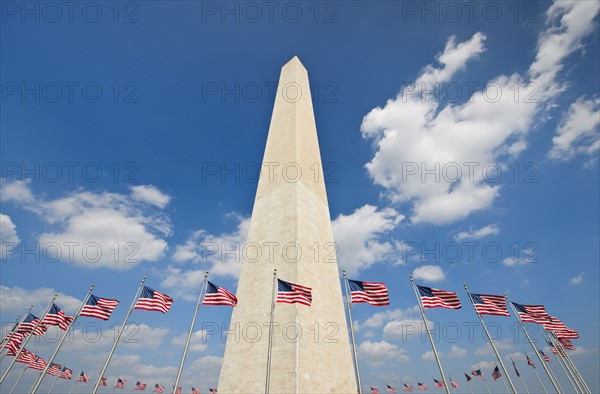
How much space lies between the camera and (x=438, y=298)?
1650cm

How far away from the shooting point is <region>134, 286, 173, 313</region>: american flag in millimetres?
16597

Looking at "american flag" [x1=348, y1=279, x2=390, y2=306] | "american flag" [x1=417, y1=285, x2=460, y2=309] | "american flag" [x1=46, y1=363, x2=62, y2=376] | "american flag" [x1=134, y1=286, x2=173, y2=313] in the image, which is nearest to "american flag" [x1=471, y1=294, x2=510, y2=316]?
"american flag" [x1=417, y1=285, x2=460, y2=309]

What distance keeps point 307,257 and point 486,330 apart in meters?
10.6

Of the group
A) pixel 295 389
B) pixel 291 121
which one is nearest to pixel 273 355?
pixel 295 389

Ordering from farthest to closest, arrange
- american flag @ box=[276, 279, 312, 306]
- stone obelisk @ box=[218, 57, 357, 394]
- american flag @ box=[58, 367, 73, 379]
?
american flag @ box=[58, 367, 73, 379], stone obelisk @ box=[218, 57, 357, 394], american flag @ box=[276, 279, 312, 306]

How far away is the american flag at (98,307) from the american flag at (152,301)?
2.29 m

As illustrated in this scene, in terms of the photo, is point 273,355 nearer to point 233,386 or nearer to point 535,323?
point 233,386

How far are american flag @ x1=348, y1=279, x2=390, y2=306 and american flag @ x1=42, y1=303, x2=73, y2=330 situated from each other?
658 inches

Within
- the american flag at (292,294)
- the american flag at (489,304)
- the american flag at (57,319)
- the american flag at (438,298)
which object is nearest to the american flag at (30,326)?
the american flag at (57,319)

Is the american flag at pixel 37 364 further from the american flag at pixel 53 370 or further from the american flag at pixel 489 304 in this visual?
the american flag at pixel 489 304

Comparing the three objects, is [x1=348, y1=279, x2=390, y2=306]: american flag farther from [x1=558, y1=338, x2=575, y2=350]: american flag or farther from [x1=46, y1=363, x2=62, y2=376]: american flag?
[x1=46, y1=363, x2=62, y2=376]: american flag

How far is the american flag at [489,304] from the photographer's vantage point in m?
17.3

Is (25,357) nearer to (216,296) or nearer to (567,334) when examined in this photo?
(216,296)

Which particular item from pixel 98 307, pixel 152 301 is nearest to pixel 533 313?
pixel 152 301
